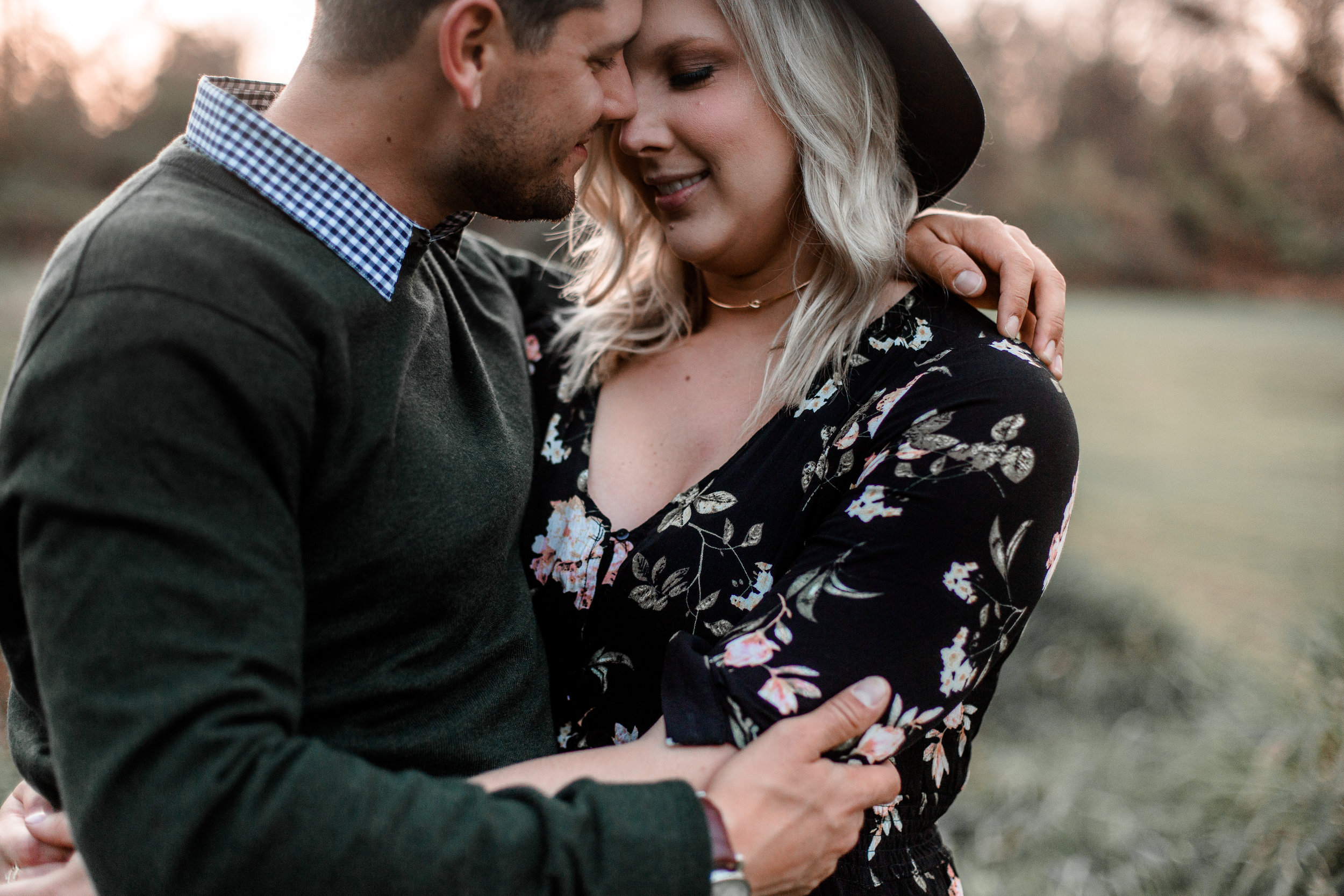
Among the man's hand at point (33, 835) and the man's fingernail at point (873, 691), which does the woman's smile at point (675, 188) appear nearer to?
the man's fingernail at point (873, 691)

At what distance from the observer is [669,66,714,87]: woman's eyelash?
184 centimetres

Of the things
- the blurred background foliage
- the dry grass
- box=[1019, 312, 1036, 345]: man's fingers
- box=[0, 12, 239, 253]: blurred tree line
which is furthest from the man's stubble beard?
box=[0, 12, 239, 253]: blurred tree line

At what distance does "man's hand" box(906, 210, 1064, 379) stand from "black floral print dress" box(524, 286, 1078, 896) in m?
0.05

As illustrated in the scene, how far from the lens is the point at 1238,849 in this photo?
2807mm

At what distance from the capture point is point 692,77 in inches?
72.9

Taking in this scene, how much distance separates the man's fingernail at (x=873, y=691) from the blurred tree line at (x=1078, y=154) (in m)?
5.71

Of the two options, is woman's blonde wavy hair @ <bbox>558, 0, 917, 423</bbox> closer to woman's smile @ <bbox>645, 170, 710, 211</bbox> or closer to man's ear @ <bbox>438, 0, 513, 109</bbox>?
woman's smile @ <bbox>645, 170, 710, 211</bbox>

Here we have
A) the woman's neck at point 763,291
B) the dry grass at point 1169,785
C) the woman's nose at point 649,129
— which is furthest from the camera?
the dry grass at point 1169,785

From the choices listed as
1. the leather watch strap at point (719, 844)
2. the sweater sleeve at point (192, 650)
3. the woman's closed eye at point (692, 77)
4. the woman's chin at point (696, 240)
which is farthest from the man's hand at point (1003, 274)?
the sweater sleeve at point (192, 650)

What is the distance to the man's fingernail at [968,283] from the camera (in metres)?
1.70

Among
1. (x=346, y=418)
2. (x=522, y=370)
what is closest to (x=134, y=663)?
(x=346, y=418)

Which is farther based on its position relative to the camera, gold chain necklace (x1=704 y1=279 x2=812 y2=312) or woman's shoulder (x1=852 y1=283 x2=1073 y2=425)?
gold chain necklace (x1=704 y1=279 x2=812 y2=312)

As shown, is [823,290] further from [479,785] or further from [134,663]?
[134,663]

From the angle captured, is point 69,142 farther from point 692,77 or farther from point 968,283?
point 968,283
